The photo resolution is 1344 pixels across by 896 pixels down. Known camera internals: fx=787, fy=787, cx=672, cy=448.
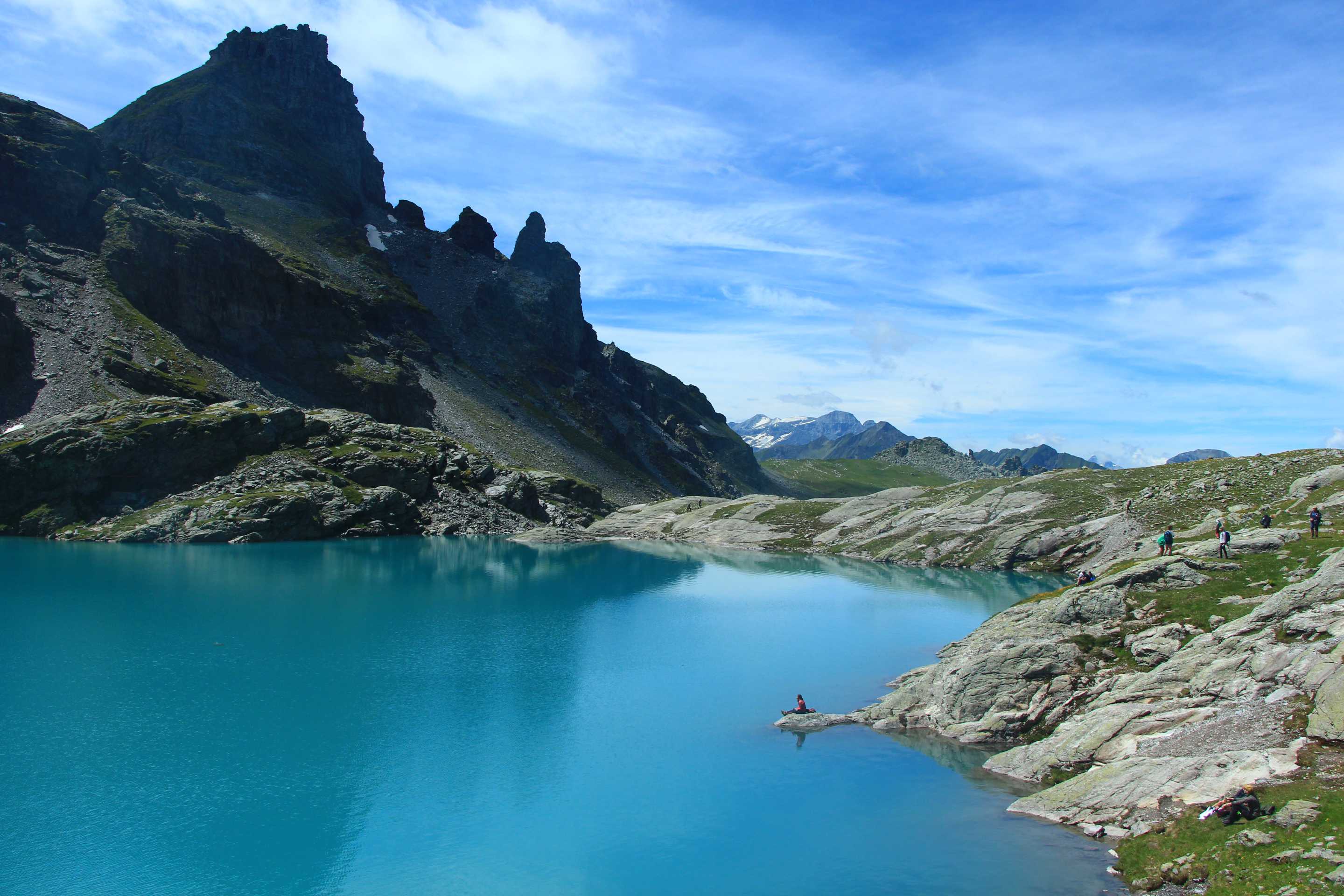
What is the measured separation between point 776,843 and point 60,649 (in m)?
51.1

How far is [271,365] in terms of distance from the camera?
179875 mm

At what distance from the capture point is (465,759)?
126ft

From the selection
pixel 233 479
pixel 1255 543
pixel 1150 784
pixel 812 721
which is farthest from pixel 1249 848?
pixel 233 479

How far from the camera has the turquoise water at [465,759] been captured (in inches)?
1099

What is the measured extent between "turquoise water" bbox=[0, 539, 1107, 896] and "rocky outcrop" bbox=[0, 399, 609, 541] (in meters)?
43.8

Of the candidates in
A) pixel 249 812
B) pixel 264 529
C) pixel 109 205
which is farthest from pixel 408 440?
pixel 249 812

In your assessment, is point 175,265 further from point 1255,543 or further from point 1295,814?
point 1295,814

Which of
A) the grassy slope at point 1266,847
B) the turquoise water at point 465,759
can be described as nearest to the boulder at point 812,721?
the turquoise water at point 465,759

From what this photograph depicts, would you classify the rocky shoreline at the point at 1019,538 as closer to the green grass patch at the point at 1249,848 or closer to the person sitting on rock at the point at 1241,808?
the green grass patch at the point at 1249,848

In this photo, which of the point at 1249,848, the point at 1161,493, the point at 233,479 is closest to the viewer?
the point at 1249,848

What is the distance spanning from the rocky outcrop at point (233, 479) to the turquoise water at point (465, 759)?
43840mm

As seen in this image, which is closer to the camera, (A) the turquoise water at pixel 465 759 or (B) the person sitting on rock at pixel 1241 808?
(B) the person sitting on rock at pixel 1241 808

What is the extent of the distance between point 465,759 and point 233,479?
109 meters

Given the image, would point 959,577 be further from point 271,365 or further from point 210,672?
point 271,365
